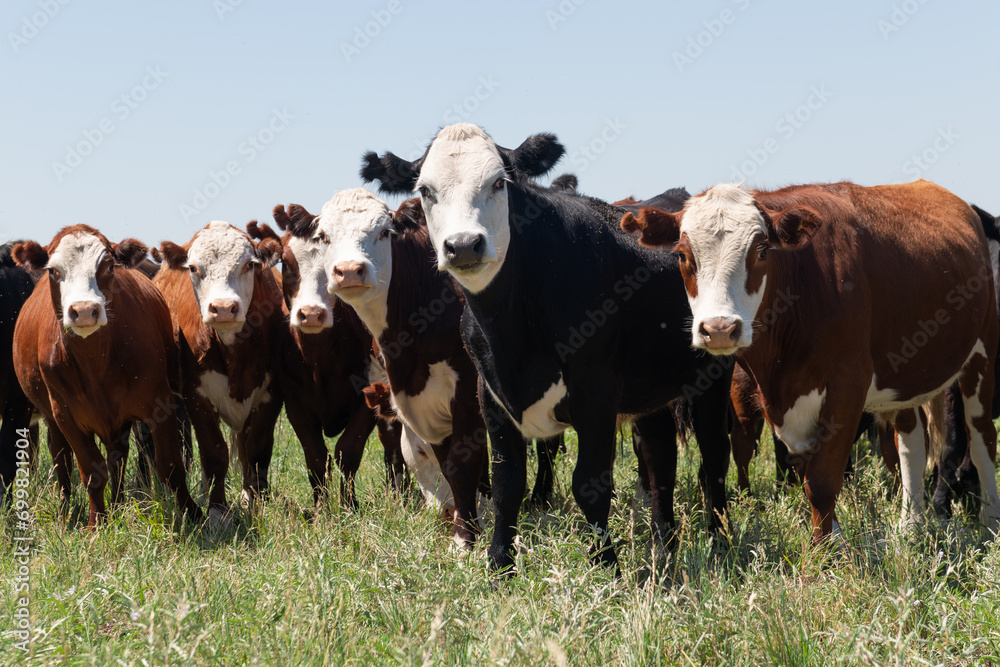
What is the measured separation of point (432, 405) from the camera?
20.7ft

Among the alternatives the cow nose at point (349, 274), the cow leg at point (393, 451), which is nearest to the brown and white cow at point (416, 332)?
the cow nose at point (349, 274)

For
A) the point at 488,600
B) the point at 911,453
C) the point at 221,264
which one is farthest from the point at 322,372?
the point at 911,453

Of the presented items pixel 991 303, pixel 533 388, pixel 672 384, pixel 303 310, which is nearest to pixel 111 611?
pixel 533 388

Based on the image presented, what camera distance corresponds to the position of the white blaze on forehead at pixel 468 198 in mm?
4750

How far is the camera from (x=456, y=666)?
359cm

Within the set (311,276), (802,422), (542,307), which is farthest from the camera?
(311,276)

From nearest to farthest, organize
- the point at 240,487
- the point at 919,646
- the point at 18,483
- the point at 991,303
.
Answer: the point at 919,646, the point at 991,303, the point at 18,483, the point at 240,487

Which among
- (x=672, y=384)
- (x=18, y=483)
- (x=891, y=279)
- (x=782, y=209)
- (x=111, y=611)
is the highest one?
(x=782, y=209)

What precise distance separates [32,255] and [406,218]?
106 inches

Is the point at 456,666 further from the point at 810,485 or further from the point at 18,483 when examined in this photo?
the point at 18,483

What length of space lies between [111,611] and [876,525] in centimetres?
424

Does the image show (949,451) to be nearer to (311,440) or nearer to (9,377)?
(311,440)

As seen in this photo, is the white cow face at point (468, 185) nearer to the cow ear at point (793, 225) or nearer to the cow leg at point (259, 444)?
the cow ear at point (793, 225)

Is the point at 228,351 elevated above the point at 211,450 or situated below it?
above
